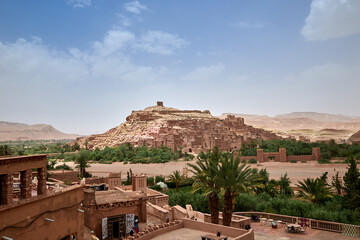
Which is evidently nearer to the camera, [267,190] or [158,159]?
[267,190]

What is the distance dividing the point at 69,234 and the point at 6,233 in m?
2.56

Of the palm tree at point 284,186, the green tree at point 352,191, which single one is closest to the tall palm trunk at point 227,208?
the green tree at point 352,191

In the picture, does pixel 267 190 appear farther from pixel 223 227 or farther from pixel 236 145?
pixel 236 145

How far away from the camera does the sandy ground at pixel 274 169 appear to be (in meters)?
33.3

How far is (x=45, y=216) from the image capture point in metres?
7.96

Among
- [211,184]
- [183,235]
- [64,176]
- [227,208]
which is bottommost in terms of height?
[183,235]

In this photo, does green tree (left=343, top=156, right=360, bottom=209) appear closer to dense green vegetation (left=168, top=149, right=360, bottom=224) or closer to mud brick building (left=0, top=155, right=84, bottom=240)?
dense green vegetation (left=168, top=149, right=360, bottom=224)

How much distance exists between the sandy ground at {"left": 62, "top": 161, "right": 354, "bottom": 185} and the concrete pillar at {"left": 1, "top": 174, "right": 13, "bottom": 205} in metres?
26.9

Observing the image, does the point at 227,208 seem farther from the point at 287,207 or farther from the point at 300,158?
the point at 300,158

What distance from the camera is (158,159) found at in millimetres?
46406

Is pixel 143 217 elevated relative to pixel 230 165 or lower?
lower

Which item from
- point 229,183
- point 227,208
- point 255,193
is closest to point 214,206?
point 227,208

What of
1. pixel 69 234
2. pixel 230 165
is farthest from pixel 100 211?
pixel 230 165

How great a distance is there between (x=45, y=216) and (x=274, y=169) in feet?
110
